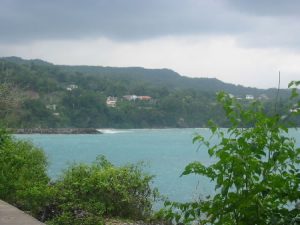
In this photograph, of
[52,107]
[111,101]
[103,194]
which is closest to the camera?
[103,194]

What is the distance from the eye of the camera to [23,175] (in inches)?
404

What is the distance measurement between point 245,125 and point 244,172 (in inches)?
15.7

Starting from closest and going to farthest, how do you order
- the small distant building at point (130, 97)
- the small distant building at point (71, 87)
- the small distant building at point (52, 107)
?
the small distant building at point (52, 107), the small distant building at point (71, 87), the small distant building at point (130, 97)

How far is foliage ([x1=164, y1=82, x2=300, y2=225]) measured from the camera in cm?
349

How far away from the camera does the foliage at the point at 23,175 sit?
877 centimetres

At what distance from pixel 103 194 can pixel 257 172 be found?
523 centimetres

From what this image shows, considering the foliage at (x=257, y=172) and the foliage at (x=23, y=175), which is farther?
the foliage at (x=23, y=175)


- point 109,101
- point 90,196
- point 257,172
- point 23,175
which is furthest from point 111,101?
point 257,172

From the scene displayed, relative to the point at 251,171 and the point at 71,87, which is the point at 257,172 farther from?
the point at 71,87

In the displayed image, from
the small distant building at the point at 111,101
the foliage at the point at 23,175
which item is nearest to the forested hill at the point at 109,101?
the small distant building at the point at 111,101

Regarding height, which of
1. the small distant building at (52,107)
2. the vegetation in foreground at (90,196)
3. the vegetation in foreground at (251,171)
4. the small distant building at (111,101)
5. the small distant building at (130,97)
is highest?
the vegetation in foreground at (251,171)

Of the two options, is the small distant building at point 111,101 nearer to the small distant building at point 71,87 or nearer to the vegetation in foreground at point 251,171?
the small distant building at point 71,87

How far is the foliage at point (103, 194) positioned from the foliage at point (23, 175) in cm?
30

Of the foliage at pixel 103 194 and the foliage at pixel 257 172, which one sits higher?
the foliage at pixel 257 172
